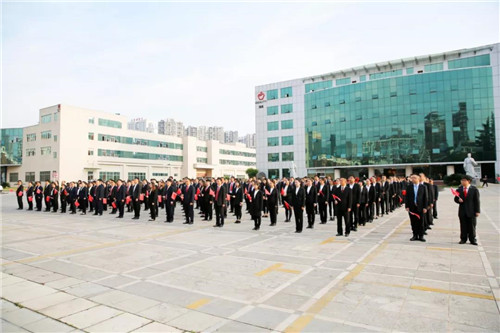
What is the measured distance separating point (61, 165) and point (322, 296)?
57.2 meters

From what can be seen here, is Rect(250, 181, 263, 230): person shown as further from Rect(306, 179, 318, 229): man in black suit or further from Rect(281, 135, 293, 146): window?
Rect(281, 135, 293, 146): window

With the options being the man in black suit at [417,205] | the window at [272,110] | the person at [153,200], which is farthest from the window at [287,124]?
the man in black suit at [417,205]

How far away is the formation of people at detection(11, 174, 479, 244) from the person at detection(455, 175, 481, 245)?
0.03 metres

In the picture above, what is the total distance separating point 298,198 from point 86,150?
5390 centimetres

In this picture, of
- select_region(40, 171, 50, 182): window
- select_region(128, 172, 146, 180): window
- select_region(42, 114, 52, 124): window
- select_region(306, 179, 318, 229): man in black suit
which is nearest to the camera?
select_region(306, 179, 318, 229): man in black suit

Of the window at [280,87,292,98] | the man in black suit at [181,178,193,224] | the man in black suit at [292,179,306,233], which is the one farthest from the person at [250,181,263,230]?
the window at [280,87,292,98]

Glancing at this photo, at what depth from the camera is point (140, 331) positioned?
12.4ft

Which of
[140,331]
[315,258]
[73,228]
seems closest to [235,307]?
[140,331]

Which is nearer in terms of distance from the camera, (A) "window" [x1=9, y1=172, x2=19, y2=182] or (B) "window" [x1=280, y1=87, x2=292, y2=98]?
(B) "window" [x1=280, y1=87, x2=292, y2=98]

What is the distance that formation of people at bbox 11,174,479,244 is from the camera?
9453mm

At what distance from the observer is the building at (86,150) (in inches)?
2103

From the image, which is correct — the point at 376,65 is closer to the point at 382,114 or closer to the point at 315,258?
the point at 382,114

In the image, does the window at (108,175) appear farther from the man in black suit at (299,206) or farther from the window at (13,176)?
the man in black suit at (299,206)

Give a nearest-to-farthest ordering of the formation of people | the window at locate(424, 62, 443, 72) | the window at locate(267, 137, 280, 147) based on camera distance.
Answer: the formation of people → the window at locate(424, 62, 443, 72) → the window at locate(267, 137, 280, 147)
